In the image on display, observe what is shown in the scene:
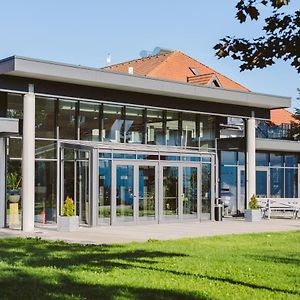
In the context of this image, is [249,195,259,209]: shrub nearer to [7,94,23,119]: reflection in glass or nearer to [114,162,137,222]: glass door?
[114,162,137,222]: glass door

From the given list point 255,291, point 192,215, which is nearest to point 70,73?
point 192,215

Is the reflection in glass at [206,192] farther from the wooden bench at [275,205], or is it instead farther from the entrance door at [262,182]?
the entrance door at [262,182]

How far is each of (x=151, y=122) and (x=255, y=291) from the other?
1571 cm

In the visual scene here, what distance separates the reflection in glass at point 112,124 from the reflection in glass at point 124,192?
1.59m

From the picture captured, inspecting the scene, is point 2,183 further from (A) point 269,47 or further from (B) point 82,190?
(A) point 269,47

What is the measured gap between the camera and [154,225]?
70.7 ft

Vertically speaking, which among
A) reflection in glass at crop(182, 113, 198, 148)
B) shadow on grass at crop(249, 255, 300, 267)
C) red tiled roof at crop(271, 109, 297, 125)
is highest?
red tiled roof at crop(271, 109, 297, 125)

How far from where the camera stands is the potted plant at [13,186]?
2009 centimetres

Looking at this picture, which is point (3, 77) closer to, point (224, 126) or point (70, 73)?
point (70, 73)

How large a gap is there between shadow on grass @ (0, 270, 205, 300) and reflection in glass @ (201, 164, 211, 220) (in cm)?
1504

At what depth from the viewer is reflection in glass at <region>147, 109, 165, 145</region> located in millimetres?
23812

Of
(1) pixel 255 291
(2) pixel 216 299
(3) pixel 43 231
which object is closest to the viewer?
(2) pixel 216 299

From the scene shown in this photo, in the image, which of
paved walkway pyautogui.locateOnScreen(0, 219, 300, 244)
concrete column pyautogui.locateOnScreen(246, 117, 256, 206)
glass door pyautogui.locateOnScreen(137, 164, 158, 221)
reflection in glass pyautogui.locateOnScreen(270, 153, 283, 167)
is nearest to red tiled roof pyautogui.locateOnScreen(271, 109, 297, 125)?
reflection in glass pyautogui.locateOnScreen(270, 153, 283, 167)

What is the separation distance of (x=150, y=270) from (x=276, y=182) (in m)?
21.6
